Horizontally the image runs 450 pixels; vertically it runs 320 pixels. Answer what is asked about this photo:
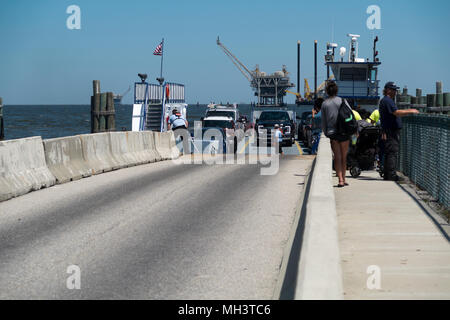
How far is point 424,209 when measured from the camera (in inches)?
→ 388

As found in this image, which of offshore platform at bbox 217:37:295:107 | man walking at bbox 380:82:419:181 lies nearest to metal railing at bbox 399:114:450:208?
man walking at bbox 380:82:419:181

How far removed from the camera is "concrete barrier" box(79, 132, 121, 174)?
671 inches

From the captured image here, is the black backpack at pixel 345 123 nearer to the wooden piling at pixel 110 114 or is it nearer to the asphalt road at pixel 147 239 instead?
the asphalt road at pixel 147 239

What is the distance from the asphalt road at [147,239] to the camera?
6551 mm

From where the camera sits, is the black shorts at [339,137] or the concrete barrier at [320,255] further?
the black shorts at [339,137]

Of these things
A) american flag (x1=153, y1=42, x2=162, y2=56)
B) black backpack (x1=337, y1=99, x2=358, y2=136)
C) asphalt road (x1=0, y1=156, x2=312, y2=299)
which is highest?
american flag (x1=153, y1=42, x2=162, y2=56)

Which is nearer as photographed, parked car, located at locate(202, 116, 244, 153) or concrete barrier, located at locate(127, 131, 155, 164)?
concrete barrier, located at locate(127, 131, 155, 164)

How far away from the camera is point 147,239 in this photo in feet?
29.1

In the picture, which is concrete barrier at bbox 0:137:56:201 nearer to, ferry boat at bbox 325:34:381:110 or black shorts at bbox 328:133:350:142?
black shorts at bbox 328:133:350:142

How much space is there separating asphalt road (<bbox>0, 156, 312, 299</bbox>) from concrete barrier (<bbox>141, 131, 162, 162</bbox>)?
6.16m

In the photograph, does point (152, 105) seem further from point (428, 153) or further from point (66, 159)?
point (428, 153)

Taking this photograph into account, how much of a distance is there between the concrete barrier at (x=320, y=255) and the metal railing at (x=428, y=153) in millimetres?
2742

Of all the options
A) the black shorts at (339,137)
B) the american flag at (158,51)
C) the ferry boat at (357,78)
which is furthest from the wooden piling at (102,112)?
the ferry boat at (357,78)

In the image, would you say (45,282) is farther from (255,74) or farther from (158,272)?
(255,74)
